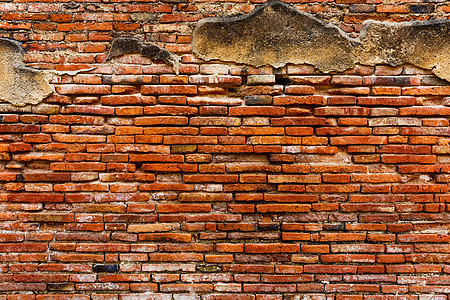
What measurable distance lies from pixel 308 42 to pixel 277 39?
0.88 ft

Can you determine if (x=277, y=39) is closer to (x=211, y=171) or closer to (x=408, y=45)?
(x=408, y=45)

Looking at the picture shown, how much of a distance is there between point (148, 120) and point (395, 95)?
7.09ft

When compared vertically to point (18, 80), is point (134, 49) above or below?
above

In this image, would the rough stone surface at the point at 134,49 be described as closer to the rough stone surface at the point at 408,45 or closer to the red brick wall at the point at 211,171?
the red brick wall at the point at 211,171

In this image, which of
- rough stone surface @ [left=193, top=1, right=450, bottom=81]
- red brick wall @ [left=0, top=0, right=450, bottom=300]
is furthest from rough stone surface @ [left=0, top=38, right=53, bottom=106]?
rough stone surface @ [left=193, top=1, right=450, bottom=81]

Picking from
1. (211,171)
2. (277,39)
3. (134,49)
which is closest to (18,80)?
(134,49)

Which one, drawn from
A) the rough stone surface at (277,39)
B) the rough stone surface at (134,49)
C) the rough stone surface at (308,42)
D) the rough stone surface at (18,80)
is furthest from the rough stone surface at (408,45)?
the rough stone surface at (18,80)

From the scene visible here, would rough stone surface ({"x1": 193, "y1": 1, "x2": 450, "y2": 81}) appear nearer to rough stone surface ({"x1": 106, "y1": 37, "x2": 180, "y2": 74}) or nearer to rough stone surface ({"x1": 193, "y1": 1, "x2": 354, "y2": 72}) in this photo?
rough stone surface ({"x1": 193, "y1": 1, "x2": 354, "y2": 72})

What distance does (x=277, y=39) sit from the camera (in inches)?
84.4

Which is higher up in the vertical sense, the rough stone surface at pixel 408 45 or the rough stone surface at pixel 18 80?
the rough stone surface at pixel 408 45

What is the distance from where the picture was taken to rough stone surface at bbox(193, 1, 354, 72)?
213 centimetres

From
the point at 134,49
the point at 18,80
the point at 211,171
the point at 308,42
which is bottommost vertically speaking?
the point at 211,171

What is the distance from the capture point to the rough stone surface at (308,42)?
2123 mm

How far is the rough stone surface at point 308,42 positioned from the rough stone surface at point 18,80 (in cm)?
142
